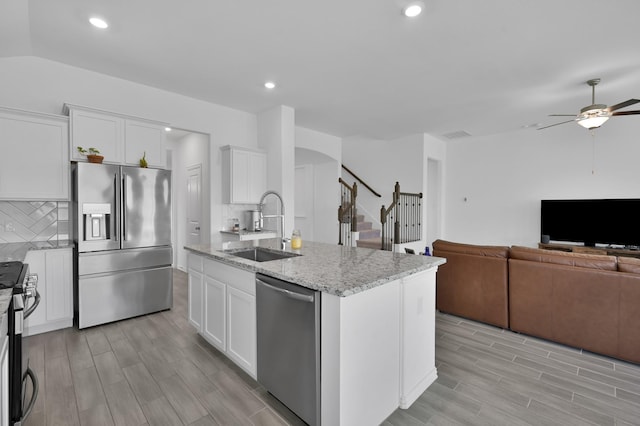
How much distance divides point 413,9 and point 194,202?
5.00 meters

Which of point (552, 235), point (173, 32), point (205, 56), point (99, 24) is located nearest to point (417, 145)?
point (552, 235)

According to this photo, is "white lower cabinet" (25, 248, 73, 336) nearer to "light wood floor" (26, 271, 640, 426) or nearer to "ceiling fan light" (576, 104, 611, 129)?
"light wood floor" (26, 271, 640, 426)

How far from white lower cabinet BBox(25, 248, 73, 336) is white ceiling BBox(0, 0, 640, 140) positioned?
2163 millimetres

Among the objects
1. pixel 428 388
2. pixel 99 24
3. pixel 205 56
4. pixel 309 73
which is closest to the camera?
pixel 428 388

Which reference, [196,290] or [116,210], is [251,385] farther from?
[116,210]

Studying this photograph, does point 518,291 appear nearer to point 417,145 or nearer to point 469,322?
point 469,322

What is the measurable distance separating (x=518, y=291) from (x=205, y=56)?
4239mm

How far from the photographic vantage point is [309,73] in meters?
3.72

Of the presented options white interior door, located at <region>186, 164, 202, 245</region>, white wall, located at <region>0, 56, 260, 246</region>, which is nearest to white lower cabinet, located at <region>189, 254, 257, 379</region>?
white wall, located at <region>0, 56, 260, 246</region>

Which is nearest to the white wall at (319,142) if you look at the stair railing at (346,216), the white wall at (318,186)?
the white wall at (318,186)

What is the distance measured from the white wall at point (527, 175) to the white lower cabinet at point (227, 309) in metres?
6.23

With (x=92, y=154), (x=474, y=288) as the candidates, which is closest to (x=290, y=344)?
(x=474, y=288)

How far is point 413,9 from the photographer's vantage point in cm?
245

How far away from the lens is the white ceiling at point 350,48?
8.23 ft
